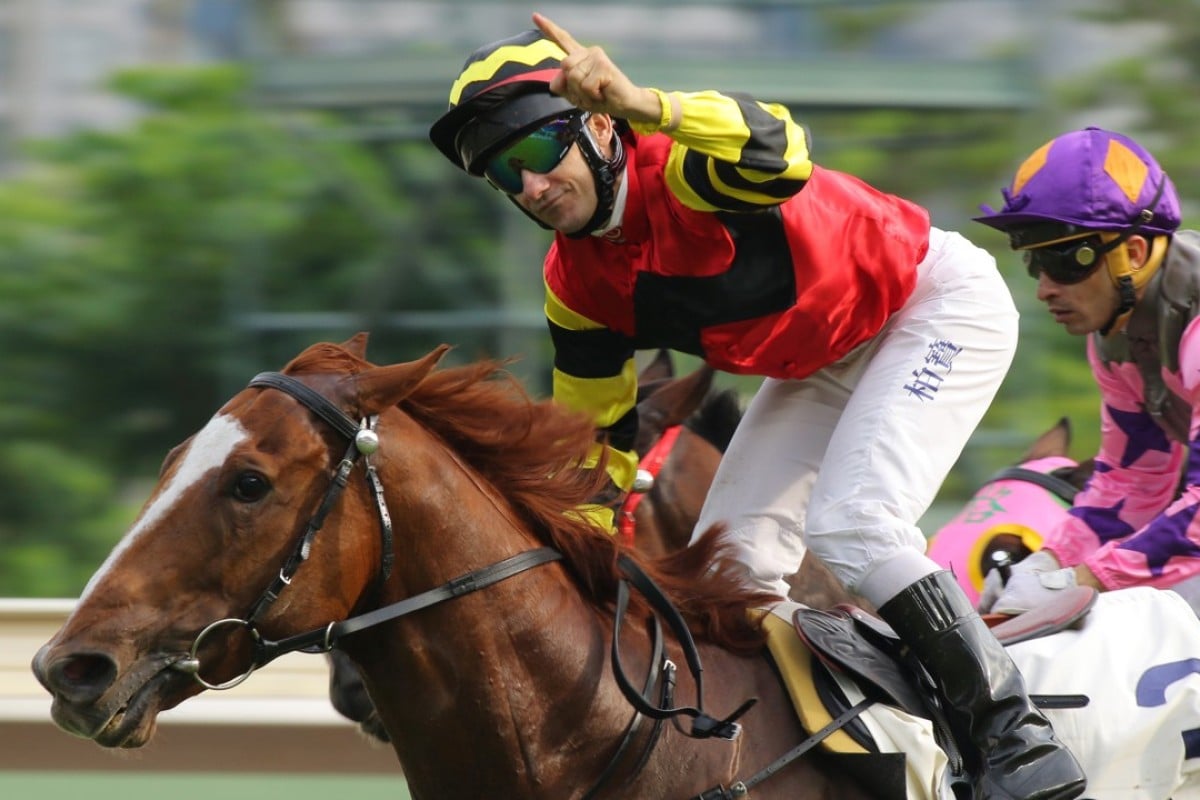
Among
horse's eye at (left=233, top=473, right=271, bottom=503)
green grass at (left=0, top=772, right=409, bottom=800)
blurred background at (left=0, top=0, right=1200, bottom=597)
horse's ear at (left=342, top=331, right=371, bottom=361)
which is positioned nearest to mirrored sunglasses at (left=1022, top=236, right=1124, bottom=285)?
horse's ear at (left=342, top=331, right=371, bottom=361)

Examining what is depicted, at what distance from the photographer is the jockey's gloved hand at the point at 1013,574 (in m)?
3.51

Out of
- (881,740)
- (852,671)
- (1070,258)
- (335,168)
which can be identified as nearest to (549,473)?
(852,671)

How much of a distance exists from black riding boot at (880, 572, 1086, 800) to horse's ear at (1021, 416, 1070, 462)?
225cm

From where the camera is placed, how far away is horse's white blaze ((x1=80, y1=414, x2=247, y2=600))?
252cm

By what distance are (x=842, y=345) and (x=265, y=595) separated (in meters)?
1.22

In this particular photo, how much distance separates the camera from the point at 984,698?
2775mm

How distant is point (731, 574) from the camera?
10.0 feet

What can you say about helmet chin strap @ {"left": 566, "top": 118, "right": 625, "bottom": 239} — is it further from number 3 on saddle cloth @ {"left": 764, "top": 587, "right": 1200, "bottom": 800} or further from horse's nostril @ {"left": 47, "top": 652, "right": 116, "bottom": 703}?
horse's nostril @ {"left": 47, "top": 652, "right": 116, "bottom": 703}

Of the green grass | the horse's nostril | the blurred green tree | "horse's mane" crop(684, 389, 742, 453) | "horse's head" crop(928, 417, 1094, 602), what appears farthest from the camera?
the blurred green tree

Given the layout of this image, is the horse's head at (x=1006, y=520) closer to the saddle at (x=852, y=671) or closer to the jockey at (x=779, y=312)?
the jockey at (x=779, y=312)

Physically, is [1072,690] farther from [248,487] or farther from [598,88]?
[248,487]

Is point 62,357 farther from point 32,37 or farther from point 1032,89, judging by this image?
point 1032,89

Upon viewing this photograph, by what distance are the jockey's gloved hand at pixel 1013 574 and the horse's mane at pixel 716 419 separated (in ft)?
4.65

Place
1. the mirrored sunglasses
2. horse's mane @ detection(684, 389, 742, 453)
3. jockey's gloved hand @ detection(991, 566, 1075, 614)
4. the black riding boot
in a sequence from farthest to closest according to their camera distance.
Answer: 1. horse's mane @ detection(684, 389, 742, 453)
2. the mirrored sunglasses
3. jockey's gloved hand @ detection(991, 566, 1075, 614)
4. the black riding boot
